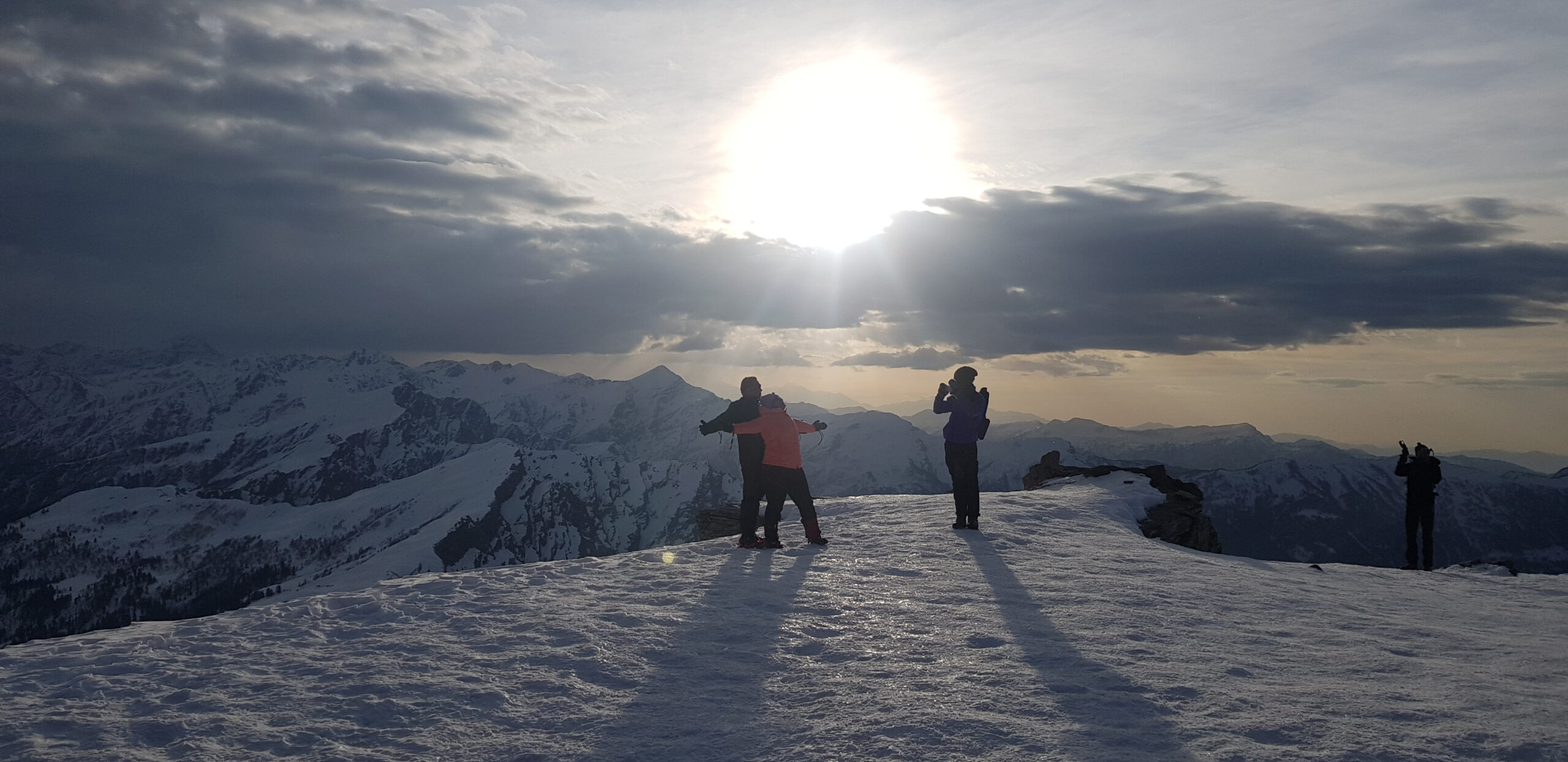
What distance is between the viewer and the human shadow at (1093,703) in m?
6.09

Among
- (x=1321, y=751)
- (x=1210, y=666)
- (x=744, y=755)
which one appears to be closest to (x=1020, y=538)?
(x=1210, y=666)

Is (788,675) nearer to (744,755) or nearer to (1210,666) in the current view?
(744,755)

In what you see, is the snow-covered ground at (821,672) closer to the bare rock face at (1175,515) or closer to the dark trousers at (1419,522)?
the bare rock face at (1175,515)

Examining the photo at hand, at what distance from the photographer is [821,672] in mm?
8047

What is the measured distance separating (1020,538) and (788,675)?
9.79m

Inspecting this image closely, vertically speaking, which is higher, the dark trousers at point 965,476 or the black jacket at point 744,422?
the black jacket at point 744,422

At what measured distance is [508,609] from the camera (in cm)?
1072

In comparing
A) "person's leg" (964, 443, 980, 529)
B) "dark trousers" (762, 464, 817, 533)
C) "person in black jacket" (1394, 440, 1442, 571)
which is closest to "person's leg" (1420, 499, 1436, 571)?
"person in black jacket" (1394, 440, 1442, 571)

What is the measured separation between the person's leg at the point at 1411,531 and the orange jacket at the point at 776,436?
16677 millimetres

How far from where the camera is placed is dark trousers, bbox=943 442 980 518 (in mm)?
17281

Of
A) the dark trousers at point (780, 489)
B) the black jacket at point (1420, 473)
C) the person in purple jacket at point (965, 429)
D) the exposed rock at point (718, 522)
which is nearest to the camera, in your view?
the dark trousers at point (780, 489)

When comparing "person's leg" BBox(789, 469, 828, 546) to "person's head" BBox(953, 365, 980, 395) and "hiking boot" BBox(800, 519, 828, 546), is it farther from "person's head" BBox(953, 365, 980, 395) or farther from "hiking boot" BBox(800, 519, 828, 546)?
"person's head" BBox(953, 365, 980, 395)

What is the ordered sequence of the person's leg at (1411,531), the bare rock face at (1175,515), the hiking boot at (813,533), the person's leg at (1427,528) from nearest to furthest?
the hiking boot at (813,533)
the person's leg at (1411,531)
the person's leg at (1427,528)
the bare rock face at (1175,515)

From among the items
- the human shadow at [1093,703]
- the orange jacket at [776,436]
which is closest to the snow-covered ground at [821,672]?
the human shadow at [1093,703]
